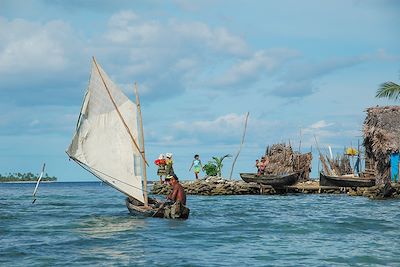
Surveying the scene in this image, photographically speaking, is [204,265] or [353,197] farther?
[353,197]

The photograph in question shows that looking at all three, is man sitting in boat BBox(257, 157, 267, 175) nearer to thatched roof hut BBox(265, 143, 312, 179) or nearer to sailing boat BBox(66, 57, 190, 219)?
thatched roof hut BBox(265, 143, 312, 179)

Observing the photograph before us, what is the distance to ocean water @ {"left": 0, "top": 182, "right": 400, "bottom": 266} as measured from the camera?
15.6 m

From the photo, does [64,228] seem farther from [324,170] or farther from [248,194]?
[324,170]

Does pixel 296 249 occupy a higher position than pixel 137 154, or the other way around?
pixel 137 154

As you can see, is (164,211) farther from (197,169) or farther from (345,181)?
(345,181)

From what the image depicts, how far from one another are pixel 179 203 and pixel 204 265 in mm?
8138

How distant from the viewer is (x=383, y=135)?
1441 inches

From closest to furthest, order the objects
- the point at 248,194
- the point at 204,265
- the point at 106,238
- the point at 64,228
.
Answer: the point at 204,265 → the point at 106,238 → the point at 64,228 → the point at 248,194

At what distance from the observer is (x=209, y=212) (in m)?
28.0

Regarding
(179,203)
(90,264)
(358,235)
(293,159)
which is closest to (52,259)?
(90,264)

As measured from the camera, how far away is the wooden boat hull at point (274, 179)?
42094 mm

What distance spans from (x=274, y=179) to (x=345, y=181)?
4.55 metres

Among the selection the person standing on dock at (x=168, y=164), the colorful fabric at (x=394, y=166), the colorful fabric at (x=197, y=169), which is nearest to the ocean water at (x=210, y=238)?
the colorful fabric at (x=394, y=166)

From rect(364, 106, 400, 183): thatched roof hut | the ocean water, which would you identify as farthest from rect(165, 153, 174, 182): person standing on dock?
rect(364, 106, 400, 183): thatched roof hut
